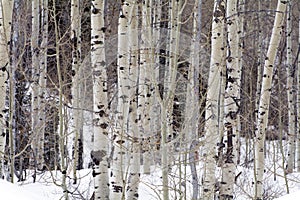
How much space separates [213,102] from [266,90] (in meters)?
1.81

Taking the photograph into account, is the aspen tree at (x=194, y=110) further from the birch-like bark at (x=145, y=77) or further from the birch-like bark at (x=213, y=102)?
the birch-like bark at (x=145, y=77)

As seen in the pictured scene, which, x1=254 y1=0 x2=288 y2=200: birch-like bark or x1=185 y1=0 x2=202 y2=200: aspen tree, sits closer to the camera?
x1=185 y1=0 x2=202 y2=200: aspen tree

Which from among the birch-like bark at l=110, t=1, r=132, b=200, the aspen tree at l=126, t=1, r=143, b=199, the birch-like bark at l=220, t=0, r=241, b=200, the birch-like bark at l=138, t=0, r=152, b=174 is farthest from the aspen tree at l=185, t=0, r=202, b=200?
the birch-like bark at l=110, t=1, r=132, b=200

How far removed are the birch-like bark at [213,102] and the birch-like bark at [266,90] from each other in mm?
1114

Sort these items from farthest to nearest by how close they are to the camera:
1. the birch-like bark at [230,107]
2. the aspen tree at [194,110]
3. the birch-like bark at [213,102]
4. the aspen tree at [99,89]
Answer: the aspen tree at [99,89] → the birch-like bark at [230,107] → the birch-like bark at [213,102] → the aspen tree at [194,110]

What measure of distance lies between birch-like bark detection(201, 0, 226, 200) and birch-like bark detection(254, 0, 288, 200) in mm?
1114

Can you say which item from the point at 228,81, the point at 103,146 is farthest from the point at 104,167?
the point at 228,81

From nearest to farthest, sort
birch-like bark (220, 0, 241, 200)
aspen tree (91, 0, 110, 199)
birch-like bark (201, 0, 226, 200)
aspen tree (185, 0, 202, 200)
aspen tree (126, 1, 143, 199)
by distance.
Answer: aspen tree (185, 0, 202, 200) < birch-like bark (201, 0, 226, 200) < birch-like bark (220, 0, 241, 200) < aspen tree (91, 0, 110, 199) < aspen tree (126, 1, 143, 199)

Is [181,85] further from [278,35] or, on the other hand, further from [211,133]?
[211,133]

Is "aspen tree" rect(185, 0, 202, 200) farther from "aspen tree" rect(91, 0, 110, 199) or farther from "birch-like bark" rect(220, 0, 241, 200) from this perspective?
"aspen tree" rect(91, 0, 110, 199)

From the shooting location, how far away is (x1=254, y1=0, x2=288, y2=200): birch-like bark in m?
6.12

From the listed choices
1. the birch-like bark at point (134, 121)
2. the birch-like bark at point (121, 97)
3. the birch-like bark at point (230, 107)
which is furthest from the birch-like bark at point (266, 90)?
the birch-like bark at point (121, 97)

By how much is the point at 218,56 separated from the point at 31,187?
483 centimetres

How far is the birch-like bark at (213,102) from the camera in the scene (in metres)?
4.96
